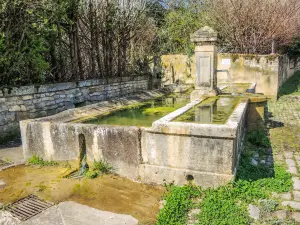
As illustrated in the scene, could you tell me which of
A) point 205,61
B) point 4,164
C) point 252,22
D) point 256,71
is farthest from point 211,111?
point 252,22

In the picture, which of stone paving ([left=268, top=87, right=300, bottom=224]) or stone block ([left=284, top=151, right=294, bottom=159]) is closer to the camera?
stone paving ([left=268, top=87, right=300, bottom=224])

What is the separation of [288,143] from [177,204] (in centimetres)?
396

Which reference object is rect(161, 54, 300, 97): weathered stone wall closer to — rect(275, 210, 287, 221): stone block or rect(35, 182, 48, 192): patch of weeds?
rect(275, 210, 287, 221): stone block

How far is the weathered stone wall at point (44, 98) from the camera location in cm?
683

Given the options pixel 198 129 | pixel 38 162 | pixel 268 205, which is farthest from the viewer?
pixel 38 162

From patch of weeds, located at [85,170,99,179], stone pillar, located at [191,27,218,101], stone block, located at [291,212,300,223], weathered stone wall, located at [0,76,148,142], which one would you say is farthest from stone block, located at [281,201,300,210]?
weathered stone wall, located at [0,76,148,142]

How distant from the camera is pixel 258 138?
646cm

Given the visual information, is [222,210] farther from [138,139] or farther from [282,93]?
[282,93]

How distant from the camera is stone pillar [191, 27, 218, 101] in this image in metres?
6.76

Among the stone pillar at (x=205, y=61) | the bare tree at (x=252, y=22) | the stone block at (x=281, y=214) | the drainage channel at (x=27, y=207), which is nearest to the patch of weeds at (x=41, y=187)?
the drainage channel at (x=27, y=207)

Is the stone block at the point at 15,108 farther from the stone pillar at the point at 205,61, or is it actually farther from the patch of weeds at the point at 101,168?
the stone pillar at the point at 205,61

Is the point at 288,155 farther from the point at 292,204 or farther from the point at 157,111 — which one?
the point at 157,111

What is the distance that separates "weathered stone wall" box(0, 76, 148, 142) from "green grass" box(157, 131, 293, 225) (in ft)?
15.8

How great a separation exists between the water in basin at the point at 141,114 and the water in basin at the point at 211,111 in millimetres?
976
